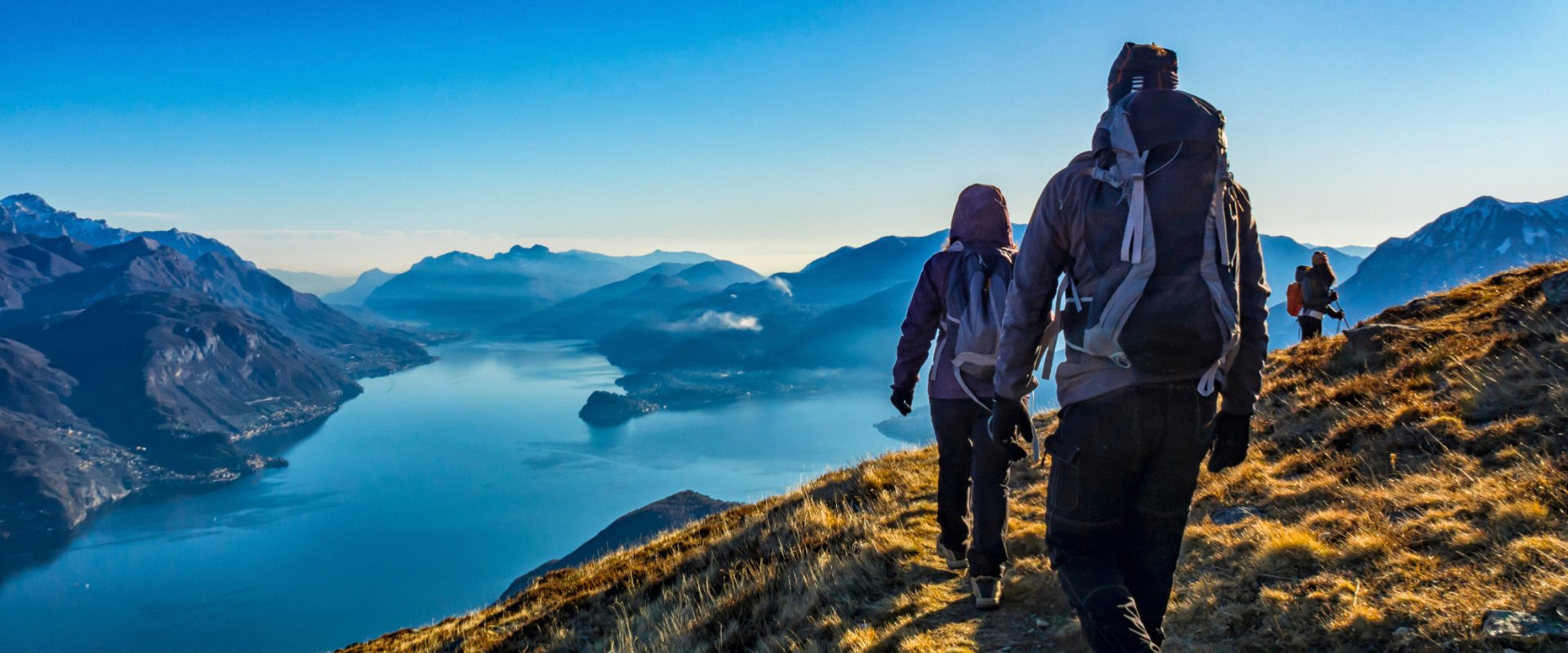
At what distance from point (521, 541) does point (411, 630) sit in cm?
12631

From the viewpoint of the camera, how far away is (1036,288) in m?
3.06

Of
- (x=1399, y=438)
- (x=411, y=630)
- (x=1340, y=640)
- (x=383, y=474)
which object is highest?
(x=1399, y=438)

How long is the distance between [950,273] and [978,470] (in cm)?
131

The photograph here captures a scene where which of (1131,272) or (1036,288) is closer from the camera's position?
(1131,272)

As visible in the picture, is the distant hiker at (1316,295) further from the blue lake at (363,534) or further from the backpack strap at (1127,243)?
the blue lake at (363,534)

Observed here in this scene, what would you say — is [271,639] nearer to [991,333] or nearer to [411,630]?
[411,630]

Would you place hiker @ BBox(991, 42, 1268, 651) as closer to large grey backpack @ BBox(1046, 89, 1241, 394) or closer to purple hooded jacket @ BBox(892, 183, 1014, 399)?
large grey backpack @ BBox(1046, 89, 1241, 394)

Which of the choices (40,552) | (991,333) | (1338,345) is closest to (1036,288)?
(991,333)

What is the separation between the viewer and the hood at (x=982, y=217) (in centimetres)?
490

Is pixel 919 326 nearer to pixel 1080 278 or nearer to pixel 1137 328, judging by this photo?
pixel 1080 278

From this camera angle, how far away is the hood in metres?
4.90

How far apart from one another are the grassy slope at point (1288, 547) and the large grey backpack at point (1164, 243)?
1782 mm

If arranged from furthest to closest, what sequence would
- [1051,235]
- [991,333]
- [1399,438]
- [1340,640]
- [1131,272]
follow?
[1399,438], [991,333], [1340,640], [1051,235], [1131,272]

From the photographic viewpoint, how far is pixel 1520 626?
2.92 meters
